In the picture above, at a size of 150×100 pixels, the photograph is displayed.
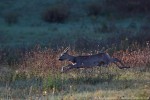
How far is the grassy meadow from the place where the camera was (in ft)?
36.7

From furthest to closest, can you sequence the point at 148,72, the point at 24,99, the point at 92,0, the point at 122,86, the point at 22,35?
the point at 92,0, the point at 22,35, the point at 148,72, the point at 122,86, the point at 24,99

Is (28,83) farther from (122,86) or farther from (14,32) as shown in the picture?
(14,32)

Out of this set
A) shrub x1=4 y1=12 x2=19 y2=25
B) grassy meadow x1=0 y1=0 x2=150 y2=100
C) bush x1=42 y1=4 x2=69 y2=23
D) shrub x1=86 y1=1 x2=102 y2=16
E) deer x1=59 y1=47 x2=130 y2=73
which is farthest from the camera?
shrub x1=86 y1=1 x2=102 y2=16

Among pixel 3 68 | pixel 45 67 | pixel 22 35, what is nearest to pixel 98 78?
pixel 45 67

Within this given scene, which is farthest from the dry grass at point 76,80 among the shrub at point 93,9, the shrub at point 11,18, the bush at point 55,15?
the shrub at point 93,9

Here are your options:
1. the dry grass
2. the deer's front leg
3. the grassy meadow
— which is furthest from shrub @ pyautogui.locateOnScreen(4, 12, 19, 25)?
the deer's front leg

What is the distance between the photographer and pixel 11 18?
87.3ft

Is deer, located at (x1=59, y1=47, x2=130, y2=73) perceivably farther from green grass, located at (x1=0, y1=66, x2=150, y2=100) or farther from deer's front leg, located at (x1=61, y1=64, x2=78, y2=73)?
green grass, located at (x1=0, y1=66, x2=150, y2=100)

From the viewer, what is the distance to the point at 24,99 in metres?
10.4

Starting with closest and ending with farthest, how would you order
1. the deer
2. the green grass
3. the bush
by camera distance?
the green grass → the deer → the bush

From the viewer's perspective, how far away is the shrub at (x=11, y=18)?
2656 cm

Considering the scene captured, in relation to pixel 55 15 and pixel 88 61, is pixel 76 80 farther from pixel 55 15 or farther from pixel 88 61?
pixel 55 15

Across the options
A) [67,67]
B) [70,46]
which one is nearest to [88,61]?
[67,67]

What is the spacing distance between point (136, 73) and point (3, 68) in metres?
3.60
